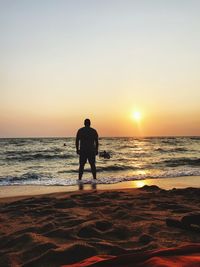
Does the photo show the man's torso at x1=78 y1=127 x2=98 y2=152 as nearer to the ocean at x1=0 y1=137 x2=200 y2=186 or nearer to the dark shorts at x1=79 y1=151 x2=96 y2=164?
the dark shorts at x1=79 y1=151 x2=96 y2=164

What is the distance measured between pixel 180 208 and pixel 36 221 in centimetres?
251

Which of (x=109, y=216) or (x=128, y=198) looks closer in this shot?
(x=109, y=216)

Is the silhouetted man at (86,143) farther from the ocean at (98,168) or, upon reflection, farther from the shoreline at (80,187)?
the shoreline at (80,187)

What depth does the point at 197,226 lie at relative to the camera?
4.57 meters

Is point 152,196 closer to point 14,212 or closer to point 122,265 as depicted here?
point 14,212

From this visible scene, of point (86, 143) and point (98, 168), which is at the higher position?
point (86, 143)

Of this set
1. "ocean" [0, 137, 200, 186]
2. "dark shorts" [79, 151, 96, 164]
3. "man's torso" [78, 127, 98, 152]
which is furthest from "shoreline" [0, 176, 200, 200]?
"man's torso" [78, 127, 98, 152]

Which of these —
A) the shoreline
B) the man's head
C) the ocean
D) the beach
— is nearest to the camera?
the beach

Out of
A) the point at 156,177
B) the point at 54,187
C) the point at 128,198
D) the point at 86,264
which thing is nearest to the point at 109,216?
the point at 128,198

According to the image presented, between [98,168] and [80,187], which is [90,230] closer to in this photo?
[80,187]

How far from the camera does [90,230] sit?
454 cm

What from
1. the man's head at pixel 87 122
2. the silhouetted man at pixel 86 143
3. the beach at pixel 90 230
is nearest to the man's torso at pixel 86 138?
the silhouetted man at pixel 86 143

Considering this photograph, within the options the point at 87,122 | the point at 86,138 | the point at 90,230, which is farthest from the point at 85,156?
the point at 90,230

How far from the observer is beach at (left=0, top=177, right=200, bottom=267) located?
→ 367 centimetres
